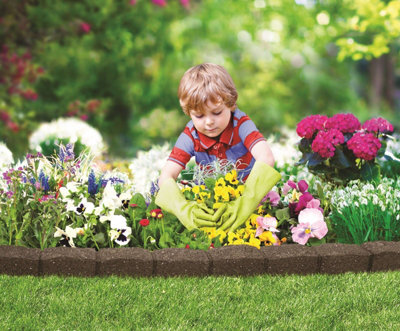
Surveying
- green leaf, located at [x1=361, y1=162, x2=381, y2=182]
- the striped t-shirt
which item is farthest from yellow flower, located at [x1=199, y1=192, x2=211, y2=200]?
green leaf, located at [x1=361, y1=162, x2=381, y2=182]

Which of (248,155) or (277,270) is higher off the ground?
(248,155)

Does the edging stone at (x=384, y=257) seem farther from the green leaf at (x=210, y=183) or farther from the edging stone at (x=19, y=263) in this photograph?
the edging stone at (x=19, y=263)

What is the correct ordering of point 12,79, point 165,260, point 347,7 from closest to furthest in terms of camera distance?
point 165,260 → point 12,79 → point 347,7

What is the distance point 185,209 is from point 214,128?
537 millimetres

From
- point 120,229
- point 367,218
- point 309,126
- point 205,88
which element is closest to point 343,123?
point 309,126

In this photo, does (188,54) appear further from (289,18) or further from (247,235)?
(247,235)

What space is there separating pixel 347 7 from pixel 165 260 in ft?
24.5

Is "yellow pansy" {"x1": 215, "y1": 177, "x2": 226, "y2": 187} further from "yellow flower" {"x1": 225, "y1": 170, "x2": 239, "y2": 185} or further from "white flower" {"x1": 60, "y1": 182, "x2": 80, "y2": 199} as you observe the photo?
"white flower" {"x1": 60, "y1": 182, "x2": 80, "y2": 199}

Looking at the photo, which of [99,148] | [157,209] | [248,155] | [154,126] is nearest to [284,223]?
[248,155]

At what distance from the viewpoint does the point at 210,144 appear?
3516mm

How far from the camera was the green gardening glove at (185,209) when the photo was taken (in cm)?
315

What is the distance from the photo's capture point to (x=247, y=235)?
3.29 m

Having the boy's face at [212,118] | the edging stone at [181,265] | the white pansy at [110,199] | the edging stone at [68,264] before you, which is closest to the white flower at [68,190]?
the white pansy at [110,199]

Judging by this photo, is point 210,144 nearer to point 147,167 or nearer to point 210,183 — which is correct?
point 210,183
